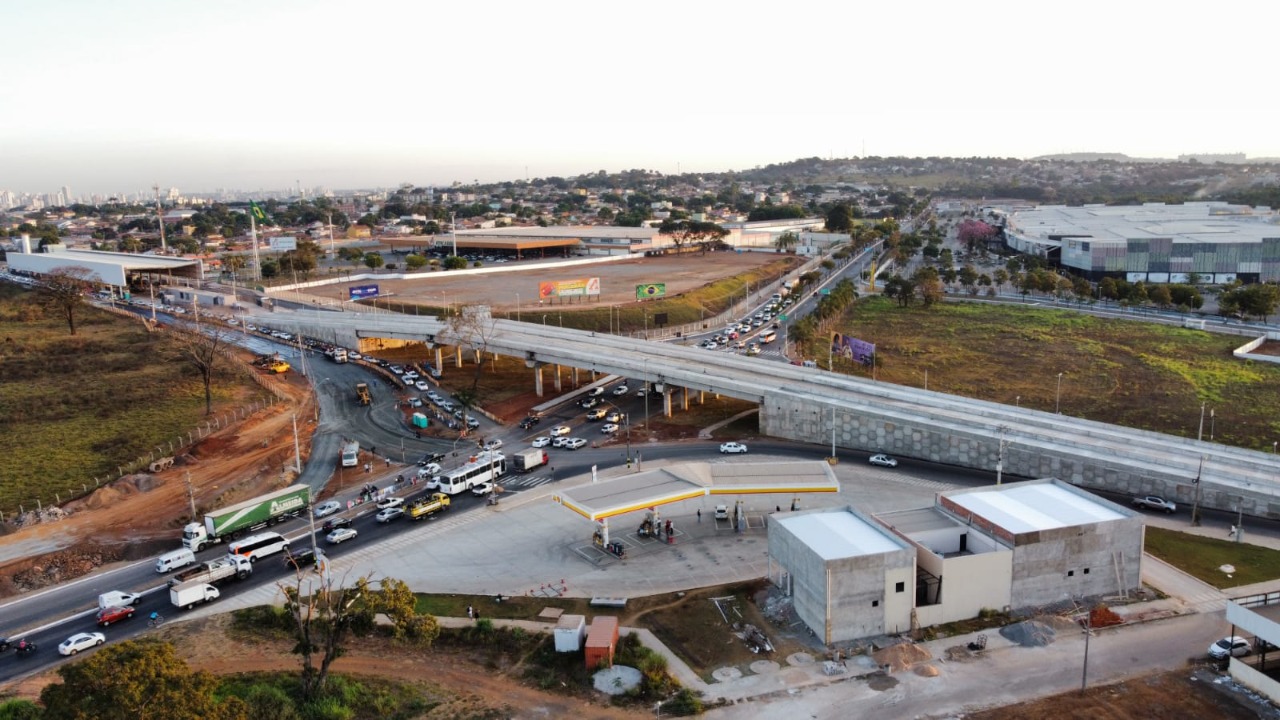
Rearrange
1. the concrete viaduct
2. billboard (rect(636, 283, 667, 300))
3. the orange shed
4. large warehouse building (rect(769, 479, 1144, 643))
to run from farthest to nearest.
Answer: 1. billboard (rect(636, 283, 667, 300))
2. the concrete viaduct
3. large warehouse building (rect(769, 479, 1144, 643))
4. the orange shed

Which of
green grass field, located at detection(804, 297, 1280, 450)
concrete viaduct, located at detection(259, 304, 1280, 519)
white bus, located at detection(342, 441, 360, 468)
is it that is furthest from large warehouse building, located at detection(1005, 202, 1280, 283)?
white bus, located at detection(342, 441, 360, 468)

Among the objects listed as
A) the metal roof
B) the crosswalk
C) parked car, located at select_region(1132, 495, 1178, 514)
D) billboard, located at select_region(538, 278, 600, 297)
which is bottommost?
the crosswalk

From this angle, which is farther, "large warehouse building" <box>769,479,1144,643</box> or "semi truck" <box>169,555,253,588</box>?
"semi truck" <box>169,555,253,588</box>

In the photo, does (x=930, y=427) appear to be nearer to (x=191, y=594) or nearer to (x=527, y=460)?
(x=527, y=460)

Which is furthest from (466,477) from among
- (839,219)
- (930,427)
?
(839,219)

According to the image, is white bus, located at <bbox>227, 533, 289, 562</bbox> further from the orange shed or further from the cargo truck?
the orange shed

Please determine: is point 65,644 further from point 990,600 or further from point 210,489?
point 990,600

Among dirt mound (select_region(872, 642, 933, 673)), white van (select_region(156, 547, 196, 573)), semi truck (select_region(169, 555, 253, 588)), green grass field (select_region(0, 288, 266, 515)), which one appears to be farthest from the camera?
green grass field (select_region(0, 288, 266, 515))
